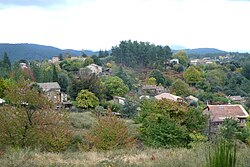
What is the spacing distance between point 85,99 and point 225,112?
498 inches

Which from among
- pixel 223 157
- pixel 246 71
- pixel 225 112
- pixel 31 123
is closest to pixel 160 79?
pixel 246 71

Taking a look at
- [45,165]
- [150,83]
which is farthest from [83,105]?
[45,165]

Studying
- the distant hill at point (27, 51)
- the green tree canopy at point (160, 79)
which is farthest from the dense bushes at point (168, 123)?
the distant hill at point (27, 51)

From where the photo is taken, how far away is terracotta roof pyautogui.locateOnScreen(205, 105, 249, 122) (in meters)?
25.6

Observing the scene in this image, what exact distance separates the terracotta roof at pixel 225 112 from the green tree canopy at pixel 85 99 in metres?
10.8

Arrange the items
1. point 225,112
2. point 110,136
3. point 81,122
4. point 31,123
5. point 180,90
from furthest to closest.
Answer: point 180,90 < point 225,112 < point 81,122 < point 110,136 < point 31,123

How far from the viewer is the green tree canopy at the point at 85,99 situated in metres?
32.1

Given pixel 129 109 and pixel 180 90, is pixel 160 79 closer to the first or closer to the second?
pixel 180 90

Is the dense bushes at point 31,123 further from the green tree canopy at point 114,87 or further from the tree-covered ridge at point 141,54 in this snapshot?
the tree-covered ridge at point 141,54

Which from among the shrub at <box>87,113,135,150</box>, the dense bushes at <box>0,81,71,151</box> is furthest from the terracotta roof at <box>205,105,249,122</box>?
the dense bushes at <box>0,81,71,151</box>

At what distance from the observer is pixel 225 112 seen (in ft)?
86.4

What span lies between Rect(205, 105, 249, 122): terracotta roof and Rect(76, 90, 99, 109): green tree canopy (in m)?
10.8

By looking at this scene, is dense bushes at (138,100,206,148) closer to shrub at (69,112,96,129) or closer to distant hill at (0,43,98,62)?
shrub at (69,112,96,129)

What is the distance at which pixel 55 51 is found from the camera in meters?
166
